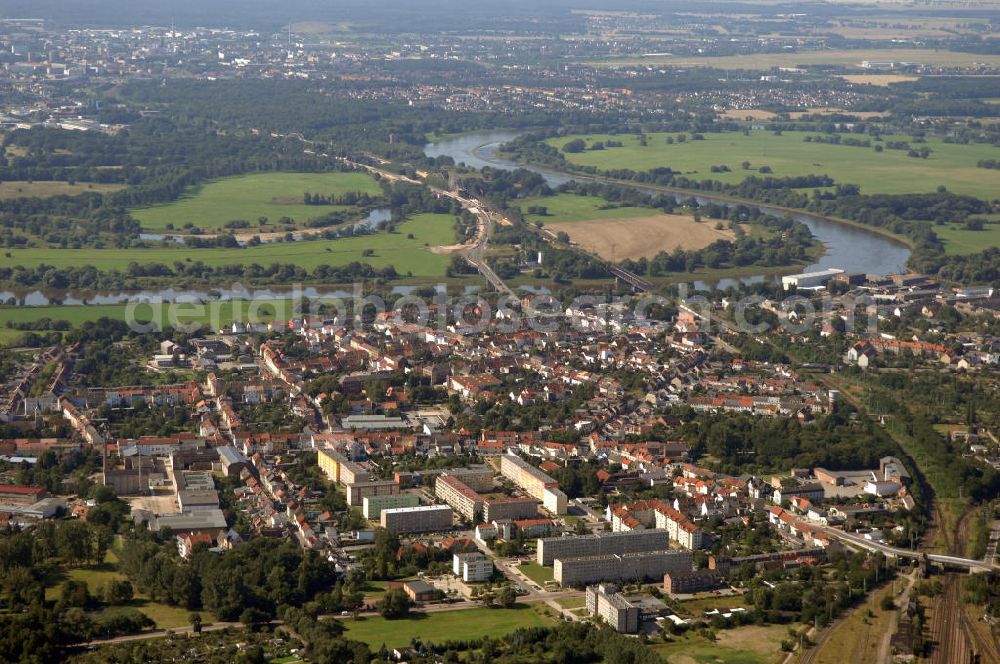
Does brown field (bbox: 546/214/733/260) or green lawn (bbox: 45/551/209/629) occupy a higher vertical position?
green lawn (bbox: 45/551/209/629)

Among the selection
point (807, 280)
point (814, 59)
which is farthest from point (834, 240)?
point (814, 59)

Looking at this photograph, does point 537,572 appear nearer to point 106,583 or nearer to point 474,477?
point 474,477

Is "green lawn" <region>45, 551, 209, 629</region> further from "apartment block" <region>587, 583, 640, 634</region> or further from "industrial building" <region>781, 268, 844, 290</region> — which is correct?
"industrial building" <region>781, 268, 844, 290</region>

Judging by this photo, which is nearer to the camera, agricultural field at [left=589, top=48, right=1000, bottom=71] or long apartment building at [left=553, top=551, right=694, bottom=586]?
long apartment building at [left=553, top=551, right=694, bottom=586]

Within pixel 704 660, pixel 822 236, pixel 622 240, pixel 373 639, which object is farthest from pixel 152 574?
pixel 822 236

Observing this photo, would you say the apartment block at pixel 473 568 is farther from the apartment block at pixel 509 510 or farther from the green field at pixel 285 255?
the green field at pixel 285 255

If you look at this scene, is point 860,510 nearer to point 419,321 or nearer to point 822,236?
point 419,321

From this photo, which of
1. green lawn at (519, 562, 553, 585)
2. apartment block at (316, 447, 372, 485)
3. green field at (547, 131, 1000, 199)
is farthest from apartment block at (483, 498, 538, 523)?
green field at (547, 131, 1000, 199)
